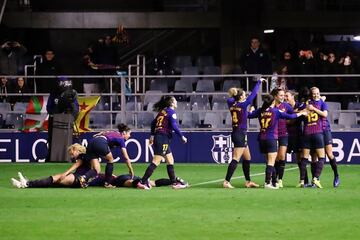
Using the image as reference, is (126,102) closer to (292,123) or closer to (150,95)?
(150,95)

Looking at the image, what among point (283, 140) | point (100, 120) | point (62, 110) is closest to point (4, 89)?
point (100, 120)

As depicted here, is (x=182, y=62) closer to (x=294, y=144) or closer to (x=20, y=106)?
(x=20, y=106)

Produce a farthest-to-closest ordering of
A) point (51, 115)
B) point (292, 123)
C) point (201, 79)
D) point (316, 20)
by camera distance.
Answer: point (316, 20) → point (201, 79) → point (51, 115) → point (292, 123)

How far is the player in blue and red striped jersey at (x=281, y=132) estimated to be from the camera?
20.3 meters

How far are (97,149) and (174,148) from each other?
7.67 meters

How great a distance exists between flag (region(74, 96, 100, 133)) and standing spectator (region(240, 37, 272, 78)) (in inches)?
170

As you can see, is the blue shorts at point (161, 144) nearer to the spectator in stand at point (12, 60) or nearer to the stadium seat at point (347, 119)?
the stadium seat at point (347, 119)

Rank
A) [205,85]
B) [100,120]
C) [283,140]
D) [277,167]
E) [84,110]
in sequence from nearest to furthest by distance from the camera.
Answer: [283,140] → [277,167] → [84,110] → [100,120] → [205,85]

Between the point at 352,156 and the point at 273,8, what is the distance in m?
7.70

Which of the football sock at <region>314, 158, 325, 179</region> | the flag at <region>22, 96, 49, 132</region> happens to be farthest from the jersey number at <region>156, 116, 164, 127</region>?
the flag at <region>22, 96, 49, 132</region>

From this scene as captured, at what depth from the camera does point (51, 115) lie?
88.1ft

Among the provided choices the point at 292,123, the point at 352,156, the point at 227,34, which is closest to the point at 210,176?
the point at 292,123

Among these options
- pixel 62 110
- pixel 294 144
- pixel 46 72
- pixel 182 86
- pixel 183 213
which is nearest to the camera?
pixel 183 213

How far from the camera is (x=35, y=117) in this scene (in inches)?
1105
